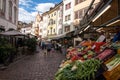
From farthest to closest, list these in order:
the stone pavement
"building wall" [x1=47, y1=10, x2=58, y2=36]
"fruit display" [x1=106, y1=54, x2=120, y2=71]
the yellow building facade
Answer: "building wall" [x1=47, y1=10, x2=58, y2=36], the yellow building facade, the stone pavement, "fruit display" [x1=106, y1=54, x2=120, y2=71]

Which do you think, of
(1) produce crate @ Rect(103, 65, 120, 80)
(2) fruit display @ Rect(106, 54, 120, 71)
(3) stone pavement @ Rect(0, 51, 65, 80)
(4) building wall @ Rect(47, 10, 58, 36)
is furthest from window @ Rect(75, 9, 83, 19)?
(1) produce crate @ Rect(103, 65, 120, 80)

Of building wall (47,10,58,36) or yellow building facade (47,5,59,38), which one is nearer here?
yellow building facade (47,5,59,38)

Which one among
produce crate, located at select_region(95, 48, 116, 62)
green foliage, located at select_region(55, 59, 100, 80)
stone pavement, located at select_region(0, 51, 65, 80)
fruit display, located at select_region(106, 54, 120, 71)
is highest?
produce crate, located at select_region(95, 48, 116, 62)

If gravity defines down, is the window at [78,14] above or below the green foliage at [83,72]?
above

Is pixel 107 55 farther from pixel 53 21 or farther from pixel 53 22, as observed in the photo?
pixel 53 21

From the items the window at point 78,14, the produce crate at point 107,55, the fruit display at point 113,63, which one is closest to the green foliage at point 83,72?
the fruit display at point 113,63

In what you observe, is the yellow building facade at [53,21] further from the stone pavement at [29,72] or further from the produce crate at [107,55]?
the produce crate at [107,55]

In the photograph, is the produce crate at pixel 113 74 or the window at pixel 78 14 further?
the window at pixel 78 14

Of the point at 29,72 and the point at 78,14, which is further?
the point at 78,14

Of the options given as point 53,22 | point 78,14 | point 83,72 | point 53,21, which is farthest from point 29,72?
point 53,21

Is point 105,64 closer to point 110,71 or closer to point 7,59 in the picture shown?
point 110,71

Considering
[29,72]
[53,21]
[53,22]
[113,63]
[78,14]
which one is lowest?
[29,72]

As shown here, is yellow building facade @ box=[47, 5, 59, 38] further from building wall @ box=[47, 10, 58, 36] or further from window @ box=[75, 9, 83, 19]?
window @ box=[75, 9, 83, 19]

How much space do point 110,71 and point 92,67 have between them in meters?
0.33
